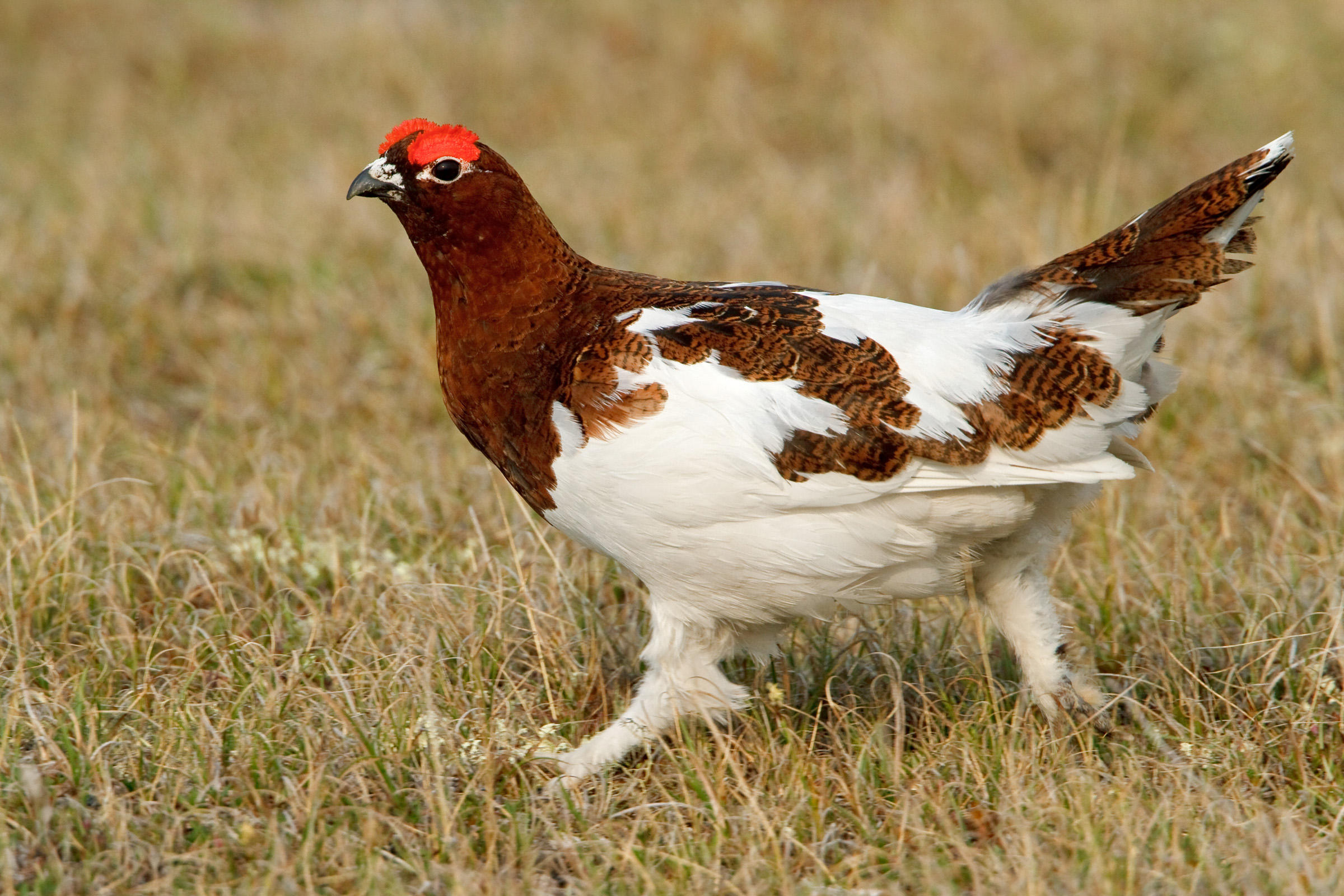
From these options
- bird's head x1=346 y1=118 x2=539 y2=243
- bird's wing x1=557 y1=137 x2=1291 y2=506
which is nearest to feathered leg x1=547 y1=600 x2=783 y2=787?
bird's wing x1=557 y1=137 x2=1291 y2=506

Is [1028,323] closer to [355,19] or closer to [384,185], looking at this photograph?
[384,185]

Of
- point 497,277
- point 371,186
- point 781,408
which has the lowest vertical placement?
point 781,408

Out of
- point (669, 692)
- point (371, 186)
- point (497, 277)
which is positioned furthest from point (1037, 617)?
point (371, 186)

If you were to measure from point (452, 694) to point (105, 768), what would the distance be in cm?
76

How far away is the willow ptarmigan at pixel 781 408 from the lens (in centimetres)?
272

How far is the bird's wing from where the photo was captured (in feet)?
8.90

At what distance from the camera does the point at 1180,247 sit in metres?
2.87

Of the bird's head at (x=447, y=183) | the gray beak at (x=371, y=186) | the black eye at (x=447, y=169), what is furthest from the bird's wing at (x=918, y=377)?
the gray beak at (x=371, y=186)

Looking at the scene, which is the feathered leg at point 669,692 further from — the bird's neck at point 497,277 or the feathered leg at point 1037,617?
the bird's neck at point 497,277

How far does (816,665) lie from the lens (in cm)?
346

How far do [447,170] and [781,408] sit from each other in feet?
2.97

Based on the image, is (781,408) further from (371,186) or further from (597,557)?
(597,557)

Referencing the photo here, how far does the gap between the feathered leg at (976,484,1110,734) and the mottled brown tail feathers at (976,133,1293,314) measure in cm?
51

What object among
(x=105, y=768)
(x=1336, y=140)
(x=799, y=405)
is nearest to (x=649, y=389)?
(x=799, y=405)
